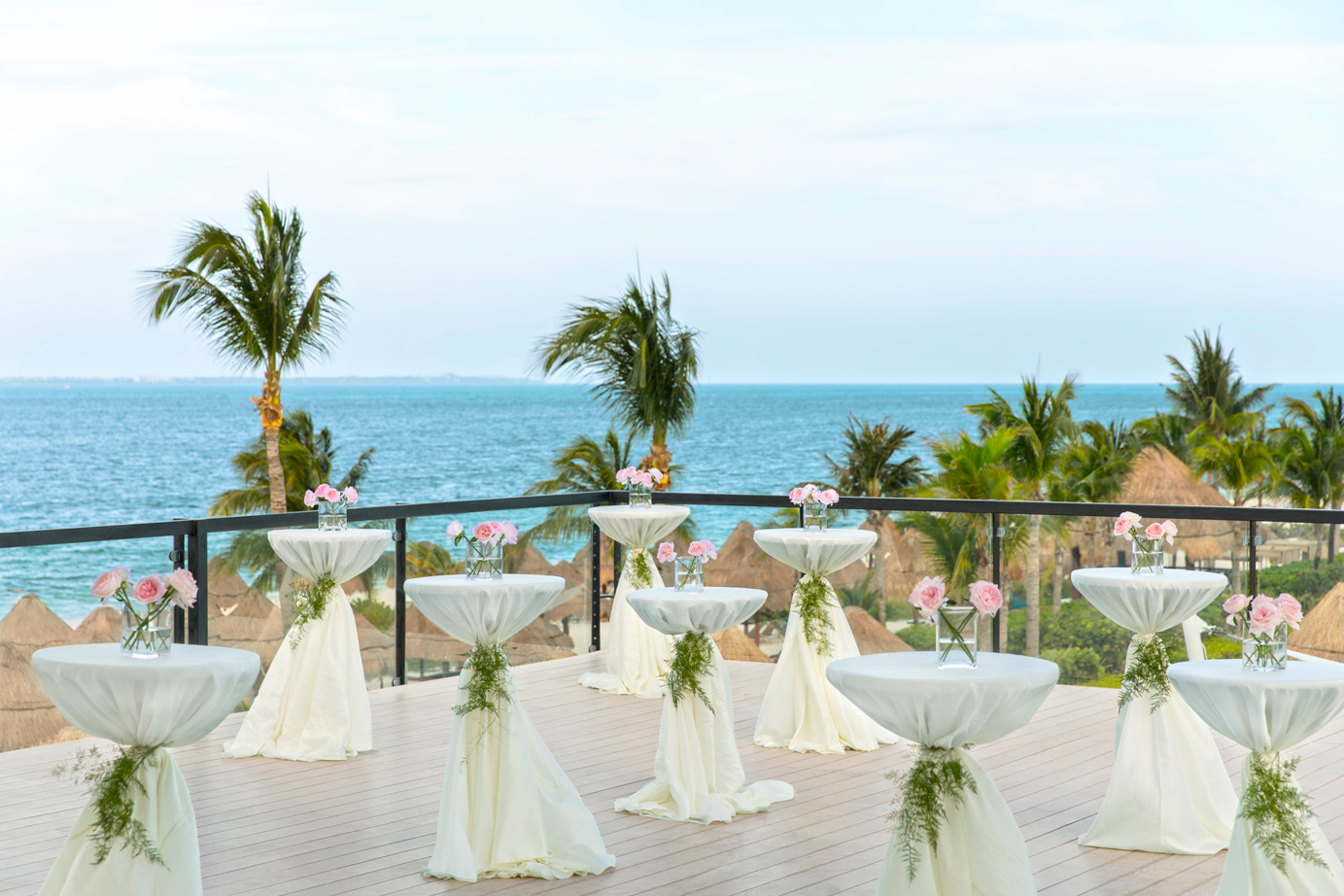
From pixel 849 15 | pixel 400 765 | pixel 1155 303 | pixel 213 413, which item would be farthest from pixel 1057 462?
pixel 213 413

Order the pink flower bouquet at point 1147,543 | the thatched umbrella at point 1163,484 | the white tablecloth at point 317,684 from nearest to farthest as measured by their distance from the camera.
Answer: the pink flower bouquet at point 1147,543 → the white tablecloth at point 317,684 → the thatched umbrella at point 1163,484

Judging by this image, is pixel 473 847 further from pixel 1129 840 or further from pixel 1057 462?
pixel 1057 462

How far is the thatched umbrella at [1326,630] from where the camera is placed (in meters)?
6.64

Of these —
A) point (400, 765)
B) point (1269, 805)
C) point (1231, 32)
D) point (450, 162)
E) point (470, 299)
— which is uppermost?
point (1231, 32)

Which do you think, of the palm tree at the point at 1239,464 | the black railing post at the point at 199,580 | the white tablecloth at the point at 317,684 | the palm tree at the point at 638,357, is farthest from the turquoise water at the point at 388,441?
the white tablecloth at the point at 317,684

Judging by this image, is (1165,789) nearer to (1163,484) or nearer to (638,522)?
(638,522)

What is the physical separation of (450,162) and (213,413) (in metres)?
26.9

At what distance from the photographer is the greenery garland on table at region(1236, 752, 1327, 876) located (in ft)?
10.7

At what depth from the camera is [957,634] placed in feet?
11.3

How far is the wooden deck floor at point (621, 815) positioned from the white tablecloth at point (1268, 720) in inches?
29.8

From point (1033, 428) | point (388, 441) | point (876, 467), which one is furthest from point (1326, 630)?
point (388, 441)

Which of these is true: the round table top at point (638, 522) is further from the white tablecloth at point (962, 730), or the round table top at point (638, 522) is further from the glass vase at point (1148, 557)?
the white tablecloth at point (962, 730)

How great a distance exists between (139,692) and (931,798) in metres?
2.02

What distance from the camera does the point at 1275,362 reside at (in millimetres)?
37000
